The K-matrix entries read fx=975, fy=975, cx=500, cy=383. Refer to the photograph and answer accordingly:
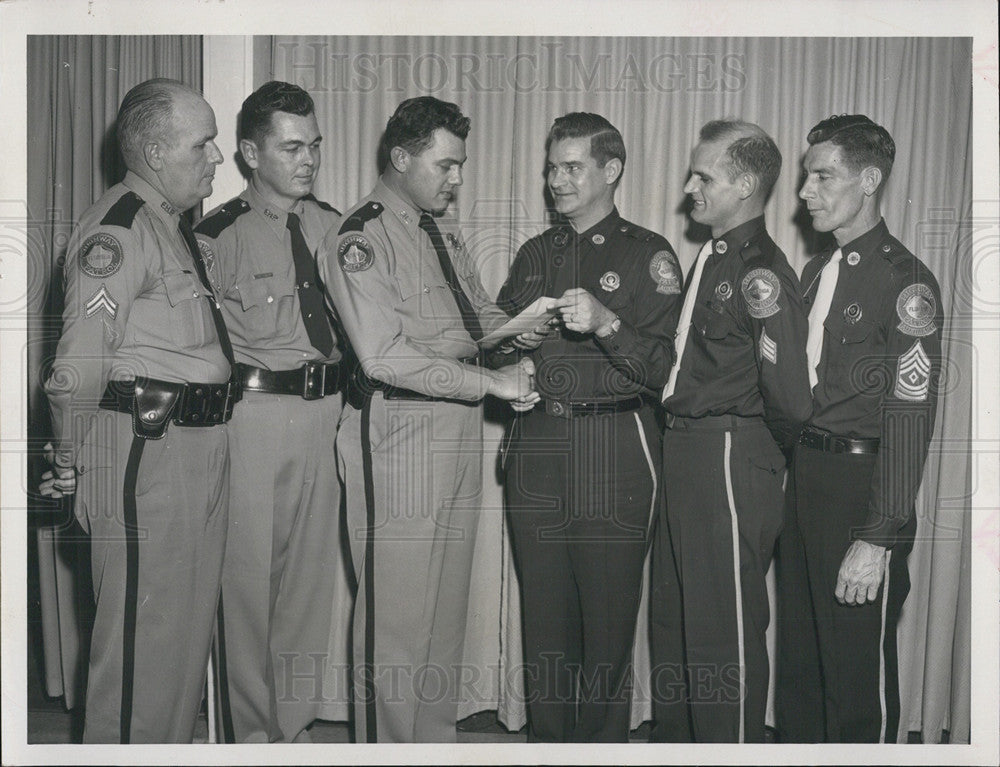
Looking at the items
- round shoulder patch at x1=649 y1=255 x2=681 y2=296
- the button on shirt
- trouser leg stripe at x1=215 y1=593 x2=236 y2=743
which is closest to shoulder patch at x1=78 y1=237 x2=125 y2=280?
the button on shirt

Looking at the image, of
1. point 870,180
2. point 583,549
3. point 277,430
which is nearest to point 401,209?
point 277,430

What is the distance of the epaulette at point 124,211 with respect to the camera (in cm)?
248

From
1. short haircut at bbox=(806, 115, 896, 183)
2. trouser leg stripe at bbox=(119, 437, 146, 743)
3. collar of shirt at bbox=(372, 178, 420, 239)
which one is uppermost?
short haircut at bbox=(806, 115, 896, 183)

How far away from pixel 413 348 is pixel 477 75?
2.55 feet

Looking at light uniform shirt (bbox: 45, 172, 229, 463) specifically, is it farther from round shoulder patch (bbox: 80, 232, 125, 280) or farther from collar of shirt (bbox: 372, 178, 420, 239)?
collar of shirt (bbox: 372, 178, 420, 239)

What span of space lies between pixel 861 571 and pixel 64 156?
2.42 metres

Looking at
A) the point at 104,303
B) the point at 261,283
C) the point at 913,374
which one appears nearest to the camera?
the point at 104,303

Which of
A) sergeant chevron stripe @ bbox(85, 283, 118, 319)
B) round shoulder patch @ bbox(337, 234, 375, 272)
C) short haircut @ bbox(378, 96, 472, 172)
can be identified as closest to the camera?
sergeant chevron stripe @ bbox(85, 283, 118, 319)

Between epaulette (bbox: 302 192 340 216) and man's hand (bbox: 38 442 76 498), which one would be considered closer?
man's hand (bbox: 38 442 76 498)

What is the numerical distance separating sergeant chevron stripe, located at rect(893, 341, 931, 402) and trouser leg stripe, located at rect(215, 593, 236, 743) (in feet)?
6.20

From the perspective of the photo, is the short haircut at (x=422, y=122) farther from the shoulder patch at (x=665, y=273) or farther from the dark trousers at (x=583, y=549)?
the dark trousers at (x=583, y=549)

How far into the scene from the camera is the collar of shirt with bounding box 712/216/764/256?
2607mm

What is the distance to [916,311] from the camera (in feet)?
8.30

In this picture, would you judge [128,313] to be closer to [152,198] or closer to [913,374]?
[152,198]
